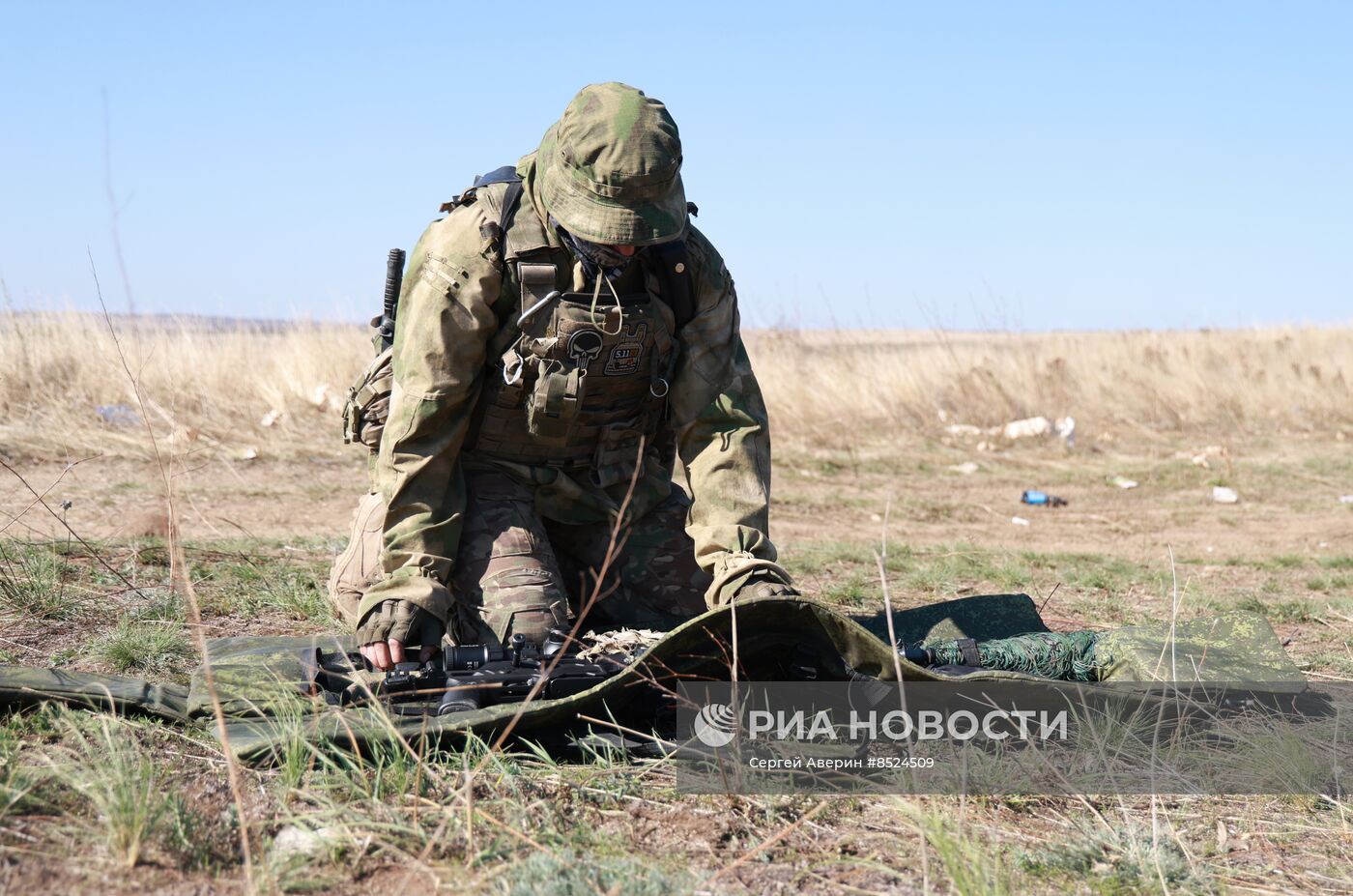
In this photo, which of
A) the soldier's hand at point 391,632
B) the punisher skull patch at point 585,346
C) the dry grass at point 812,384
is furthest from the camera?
the dry grass at point 812,384

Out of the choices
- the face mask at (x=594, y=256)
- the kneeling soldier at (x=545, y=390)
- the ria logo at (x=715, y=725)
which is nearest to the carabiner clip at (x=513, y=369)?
the kneeling soldier at (x=545, y=390)

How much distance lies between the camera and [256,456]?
845 cm

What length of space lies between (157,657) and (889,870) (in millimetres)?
2300

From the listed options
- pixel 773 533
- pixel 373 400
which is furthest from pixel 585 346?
pixel 773 533

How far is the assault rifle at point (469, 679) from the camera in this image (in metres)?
2.77

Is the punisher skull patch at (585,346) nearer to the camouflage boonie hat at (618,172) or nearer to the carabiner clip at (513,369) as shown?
the carabiner clip at (513,369)

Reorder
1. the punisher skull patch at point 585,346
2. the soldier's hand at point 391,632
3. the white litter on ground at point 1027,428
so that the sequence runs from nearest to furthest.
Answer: the soldier's hand at point 391,632
the punisher skull patch at point 585,346
the white litter on ground at point 1027,428

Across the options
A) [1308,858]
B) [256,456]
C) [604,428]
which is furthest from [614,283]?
[256,456]

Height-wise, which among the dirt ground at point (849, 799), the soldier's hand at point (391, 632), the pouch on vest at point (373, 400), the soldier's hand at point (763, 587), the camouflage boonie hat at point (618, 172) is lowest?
the dirt ground at point (849, 799)

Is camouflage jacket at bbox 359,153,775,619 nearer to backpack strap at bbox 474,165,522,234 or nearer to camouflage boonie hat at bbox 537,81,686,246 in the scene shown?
backpack strap at bbox 474,165,522,234

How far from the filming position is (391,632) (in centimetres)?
299

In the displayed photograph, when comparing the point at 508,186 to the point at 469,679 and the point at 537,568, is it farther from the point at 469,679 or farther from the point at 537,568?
the point at 469,679

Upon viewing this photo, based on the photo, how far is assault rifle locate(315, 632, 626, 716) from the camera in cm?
277

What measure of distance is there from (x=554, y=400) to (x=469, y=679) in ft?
3.16
